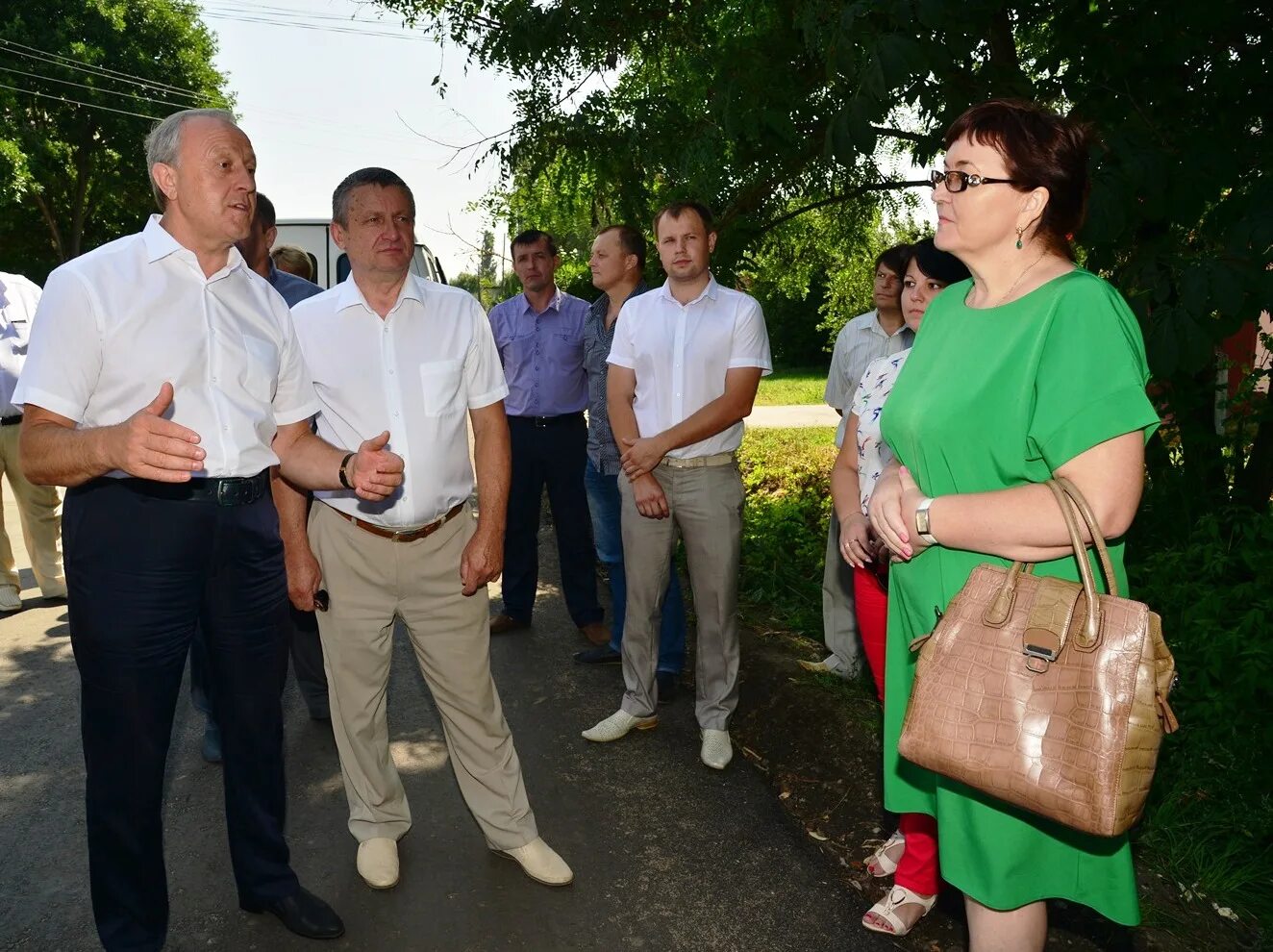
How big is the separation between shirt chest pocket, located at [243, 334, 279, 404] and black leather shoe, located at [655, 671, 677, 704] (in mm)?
2936

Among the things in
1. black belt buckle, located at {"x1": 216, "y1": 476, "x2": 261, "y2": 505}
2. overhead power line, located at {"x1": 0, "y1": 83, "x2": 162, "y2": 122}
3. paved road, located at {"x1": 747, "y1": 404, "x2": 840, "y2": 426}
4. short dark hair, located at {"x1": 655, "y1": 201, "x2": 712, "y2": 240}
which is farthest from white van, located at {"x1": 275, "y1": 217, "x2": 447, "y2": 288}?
overhead power line, located at {"x1": 0, "y1": 83, "x2": 162, "y2": 122}

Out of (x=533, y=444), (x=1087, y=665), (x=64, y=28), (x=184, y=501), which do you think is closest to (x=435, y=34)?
(x=533, y=444)

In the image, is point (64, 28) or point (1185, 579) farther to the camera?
point (64, 28)

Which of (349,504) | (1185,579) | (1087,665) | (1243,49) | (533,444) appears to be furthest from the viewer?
(533,444)

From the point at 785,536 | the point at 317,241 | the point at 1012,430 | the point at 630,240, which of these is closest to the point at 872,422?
the point at 1012,430

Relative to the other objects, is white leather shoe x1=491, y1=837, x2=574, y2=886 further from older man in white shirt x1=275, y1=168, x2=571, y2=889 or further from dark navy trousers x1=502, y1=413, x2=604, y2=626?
dark navy trousers x1=502, y1=413, x2=604, y2=626

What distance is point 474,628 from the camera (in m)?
3.84

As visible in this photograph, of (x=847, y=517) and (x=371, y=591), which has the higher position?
(x=847, y=517)

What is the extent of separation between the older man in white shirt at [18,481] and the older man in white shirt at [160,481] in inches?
171

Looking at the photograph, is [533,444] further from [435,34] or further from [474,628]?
[435,34]

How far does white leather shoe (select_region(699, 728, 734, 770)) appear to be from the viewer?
4688 mm

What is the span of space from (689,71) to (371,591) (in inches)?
179

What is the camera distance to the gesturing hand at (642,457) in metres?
4.78

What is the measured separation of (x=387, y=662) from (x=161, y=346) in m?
1.46
